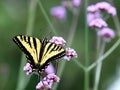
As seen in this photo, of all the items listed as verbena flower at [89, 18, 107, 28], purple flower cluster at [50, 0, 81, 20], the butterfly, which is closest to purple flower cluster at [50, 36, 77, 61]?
the butterfly

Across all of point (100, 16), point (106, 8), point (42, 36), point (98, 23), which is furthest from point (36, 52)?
point (42, 36)

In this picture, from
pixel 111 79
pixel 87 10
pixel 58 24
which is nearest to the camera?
pixel 87 10

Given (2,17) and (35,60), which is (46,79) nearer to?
(35,60)

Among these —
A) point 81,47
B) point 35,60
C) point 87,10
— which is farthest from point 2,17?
point 35,60

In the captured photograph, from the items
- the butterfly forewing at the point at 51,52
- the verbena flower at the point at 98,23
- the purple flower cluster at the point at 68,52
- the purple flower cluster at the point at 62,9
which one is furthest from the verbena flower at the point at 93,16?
the butterfly forewing at the point at 51,52

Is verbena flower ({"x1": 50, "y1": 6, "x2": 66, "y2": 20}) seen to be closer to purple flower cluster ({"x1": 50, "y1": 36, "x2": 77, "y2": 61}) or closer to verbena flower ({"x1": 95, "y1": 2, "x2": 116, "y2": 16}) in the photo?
verbena flower ({"x1": 95, "y1": 2, "x2": 116, "y2": 16})

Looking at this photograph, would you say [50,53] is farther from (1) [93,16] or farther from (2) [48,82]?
(1) [93,16]
